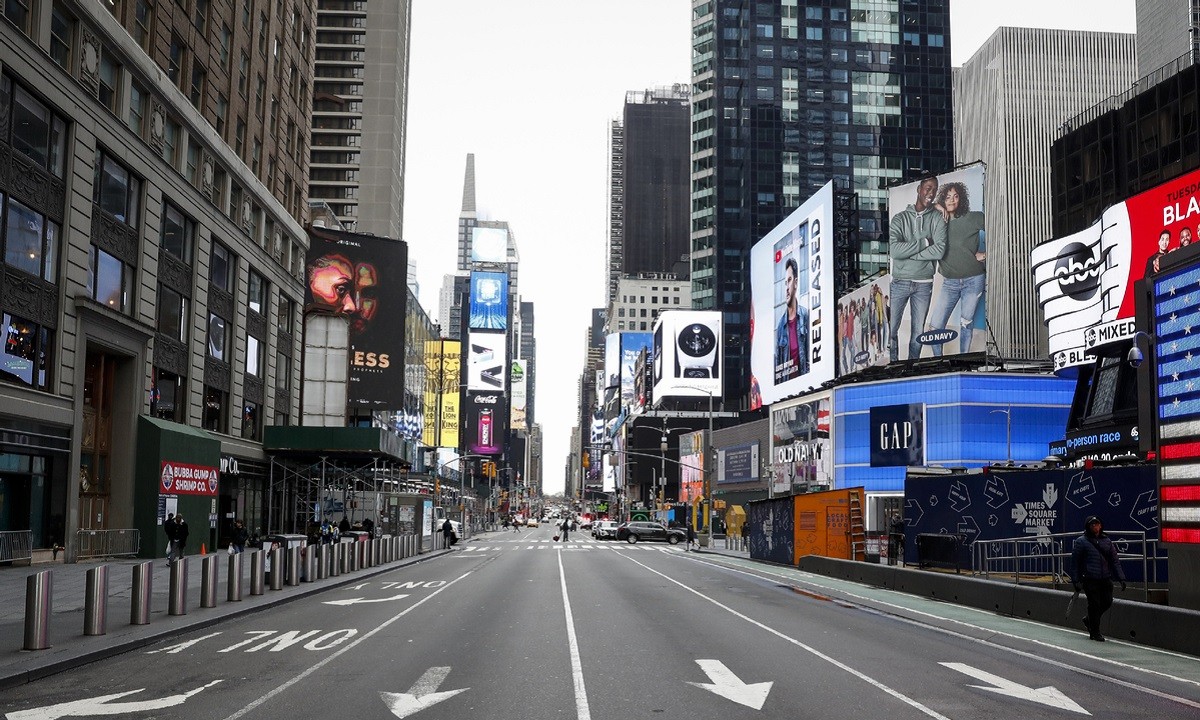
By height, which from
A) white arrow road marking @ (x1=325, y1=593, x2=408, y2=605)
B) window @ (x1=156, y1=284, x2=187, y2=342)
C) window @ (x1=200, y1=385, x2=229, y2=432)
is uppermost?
window @ (x1=156, y1=284, x2=187, y2=342)

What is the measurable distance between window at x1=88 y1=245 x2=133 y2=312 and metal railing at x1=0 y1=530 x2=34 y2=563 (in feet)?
28.9

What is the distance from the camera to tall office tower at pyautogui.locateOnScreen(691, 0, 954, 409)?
16488cm

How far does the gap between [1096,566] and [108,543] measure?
34.7m

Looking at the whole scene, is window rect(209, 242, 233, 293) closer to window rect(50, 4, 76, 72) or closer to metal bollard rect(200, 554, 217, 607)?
window rect(50, 4, 76, 72)

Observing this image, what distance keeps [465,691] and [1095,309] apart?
34936 mm

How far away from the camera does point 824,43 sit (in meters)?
168

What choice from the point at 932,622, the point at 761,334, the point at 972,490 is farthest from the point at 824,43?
the point at 932,622

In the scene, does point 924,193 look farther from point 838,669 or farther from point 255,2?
point 838,669

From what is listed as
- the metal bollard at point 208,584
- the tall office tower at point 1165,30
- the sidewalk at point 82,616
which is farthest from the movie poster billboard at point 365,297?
the tall office tower at point 1165,30

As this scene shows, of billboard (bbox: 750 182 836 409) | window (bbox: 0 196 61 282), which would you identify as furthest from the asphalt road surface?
billboard (bbox: 750 182 836 409)

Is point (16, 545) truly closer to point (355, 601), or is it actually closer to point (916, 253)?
point (355, 601)

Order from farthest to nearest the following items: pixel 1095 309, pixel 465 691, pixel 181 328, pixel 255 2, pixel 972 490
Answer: pixel 255 2 < pixel 181 328 < pixel 1095 309 < pixel 972 490 < pixel 465 691

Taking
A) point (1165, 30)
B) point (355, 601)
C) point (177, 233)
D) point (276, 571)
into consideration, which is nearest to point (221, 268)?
point (177, 233)

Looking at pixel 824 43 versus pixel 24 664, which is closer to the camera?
pixel 24 664
